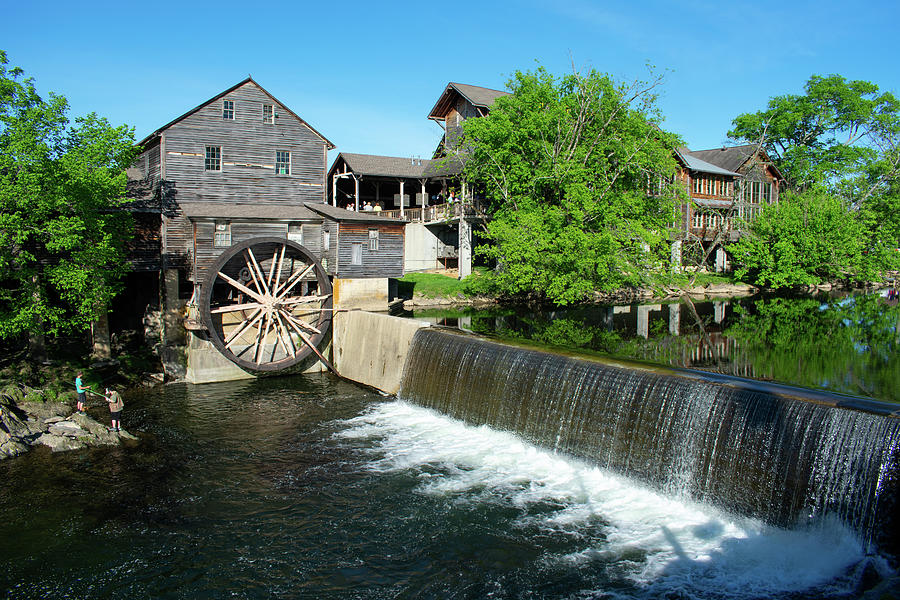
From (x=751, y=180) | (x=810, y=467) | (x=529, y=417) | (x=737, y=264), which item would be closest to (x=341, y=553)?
(x=529, y=417)

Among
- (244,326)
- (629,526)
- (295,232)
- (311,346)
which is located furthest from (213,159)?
(629,526)

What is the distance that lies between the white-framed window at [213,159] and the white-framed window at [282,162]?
2137mm

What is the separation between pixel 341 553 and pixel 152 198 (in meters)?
18.6

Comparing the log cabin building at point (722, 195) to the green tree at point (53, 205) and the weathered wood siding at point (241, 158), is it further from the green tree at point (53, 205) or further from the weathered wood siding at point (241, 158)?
the green tree at point (53, 205)

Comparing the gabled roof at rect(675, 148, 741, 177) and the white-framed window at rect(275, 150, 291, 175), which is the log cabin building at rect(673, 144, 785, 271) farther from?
the white-framed window at rect(275, 150, 291, 175)

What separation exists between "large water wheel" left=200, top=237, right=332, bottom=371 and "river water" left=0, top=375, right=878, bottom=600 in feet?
21.2

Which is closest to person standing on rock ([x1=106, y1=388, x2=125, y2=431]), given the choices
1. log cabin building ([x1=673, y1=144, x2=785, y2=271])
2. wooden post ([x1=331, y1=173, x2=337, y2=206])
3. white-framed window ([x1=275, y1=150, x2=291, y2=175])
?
white-framed window ([x1=275, y1=150, x2=291, y2=175])

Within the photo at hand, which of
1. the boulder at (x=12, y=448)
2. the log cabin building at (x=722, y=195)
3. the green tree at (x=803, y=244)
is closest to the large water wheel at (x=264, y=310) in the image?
the boulder at (x=12, y=448)

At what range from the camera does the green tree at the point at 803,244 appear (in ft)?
140

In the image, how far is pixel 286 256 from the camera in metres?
23.7

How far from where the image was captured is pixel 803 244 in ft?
140

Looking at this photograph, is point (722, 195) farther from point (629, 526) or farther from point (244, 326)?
point (629, 526)

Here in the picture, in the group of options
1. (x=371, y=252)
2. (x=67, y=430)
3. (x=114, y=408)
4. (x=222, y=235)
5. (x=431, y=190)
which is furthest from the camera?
(x=431, y=190)

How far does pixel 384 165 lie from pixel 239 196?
19.5 m
